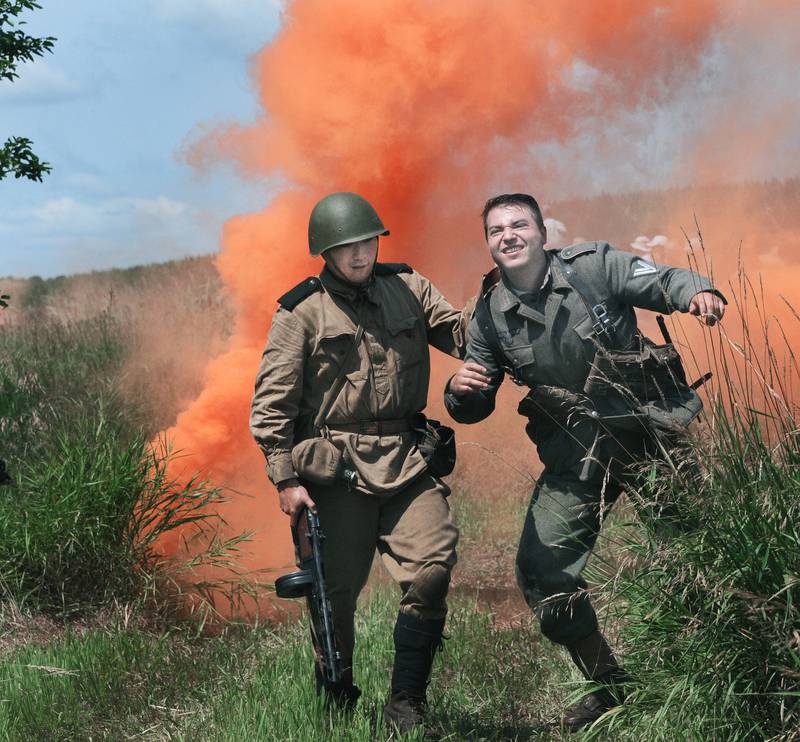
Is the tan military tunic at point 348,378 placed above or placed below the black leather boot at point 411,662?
above

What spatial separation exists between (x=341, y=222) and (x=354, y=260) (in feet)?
0.55

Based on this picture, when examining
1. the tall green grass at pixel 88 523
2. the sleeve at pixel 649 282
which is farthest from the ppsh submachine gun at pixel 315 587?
the tall green grass at pixel 88 523

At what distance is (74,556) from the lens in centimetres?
620

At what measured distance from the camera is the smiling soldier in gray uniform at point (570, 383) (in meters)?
4.09

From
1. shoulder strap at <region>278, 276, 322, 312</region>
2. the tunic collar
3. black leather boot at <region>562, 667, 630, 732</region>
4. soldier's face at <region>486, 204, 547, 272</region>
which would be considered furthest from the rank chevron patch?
black leather boot at <region>562, 667, 630, 732</region>

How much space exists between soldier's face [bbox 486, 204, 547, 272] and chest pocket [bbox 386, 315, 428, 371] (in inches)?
19.3

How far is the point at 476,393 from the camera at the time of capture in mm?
4230

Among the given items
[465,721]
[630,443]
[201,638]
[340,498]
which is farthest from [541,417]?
[201,638]

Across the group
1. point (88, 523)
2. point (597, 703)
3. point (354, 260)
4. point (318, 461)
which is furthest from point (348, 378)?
point (88, 523)

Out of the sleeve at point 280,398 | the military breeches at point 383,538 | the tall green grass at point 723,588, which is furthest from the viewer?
the sleeve at point 280,398

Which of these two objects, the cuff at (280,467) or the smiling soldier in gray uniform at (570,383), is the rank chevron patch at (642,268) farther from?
the cuff at (280,467)

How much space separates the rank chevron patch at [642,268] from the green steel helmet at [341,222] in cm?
103

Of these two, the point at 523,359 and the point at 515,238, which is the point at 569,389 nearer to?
the point at 523,359

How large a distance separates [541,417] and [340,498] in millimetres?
888
